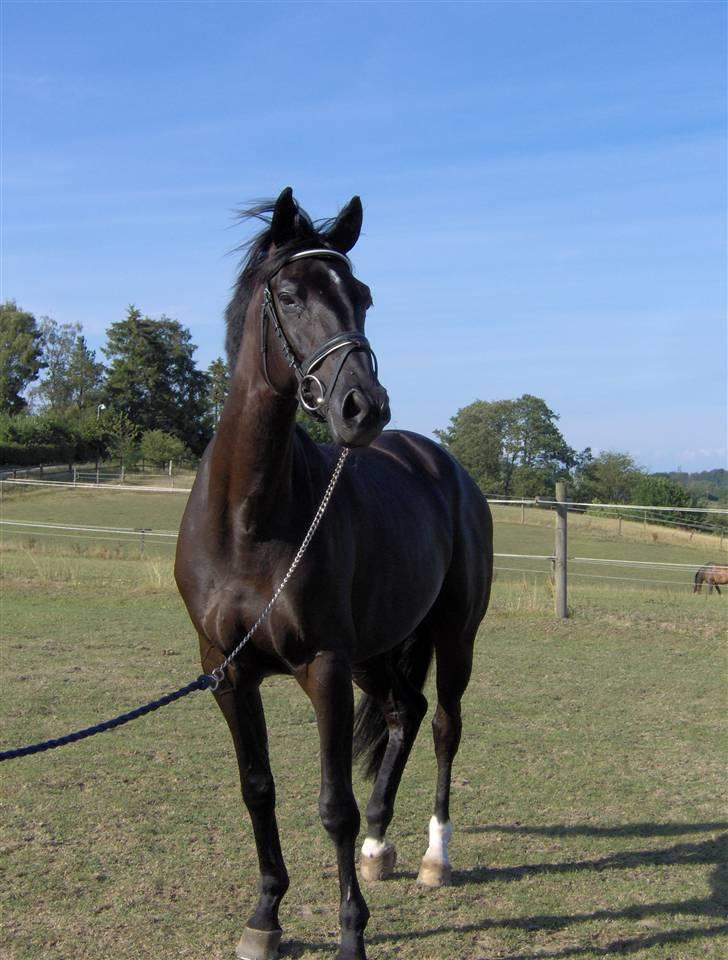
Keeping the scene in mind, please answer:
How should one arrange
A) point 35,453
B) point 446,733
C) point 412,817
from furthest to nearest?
1. point 35,453
2. point 412,817
3. point 446,733

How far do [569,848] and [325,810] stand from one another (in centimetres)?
171

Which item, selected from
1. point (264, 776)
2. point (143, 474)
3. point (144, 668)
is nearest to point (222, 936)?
point (264, 776)

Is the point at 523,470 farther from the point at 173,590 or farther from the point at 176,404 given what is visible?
the point at 173,590

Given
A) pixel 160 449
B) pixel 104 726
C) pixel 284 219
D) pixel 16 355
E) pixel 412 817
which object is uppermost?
pixel 16 355

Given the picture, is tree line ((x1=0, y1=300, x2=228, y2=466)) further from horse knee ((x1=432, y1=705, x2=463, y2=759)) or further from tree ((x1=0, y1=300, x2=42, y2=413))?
horse knee ((x1=432, y1=705, x2=463, y2=759))

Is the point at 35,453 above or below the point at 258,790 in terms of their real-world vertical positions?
above

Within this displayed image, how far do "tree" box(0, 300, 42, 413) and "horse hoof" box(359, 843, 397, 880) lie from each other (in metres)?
70.6

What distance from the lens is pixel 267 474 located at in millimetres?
→ 3066

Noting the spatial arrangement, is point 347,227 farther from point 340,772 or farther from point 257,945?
point 257,945

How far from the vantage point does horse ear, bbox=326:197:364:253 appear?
10.2 ft

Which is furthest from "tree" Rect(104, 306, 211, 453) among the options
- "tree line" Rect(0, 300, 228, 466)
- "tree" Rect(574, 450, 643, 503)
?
"tree" Rect(574, 450, 643, 503)

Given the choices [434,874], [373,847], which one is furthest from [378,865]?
[434,874]

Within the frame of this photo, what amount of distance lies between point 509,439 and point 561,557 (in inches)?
2371

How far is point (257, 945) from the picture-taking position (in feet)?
10.4
